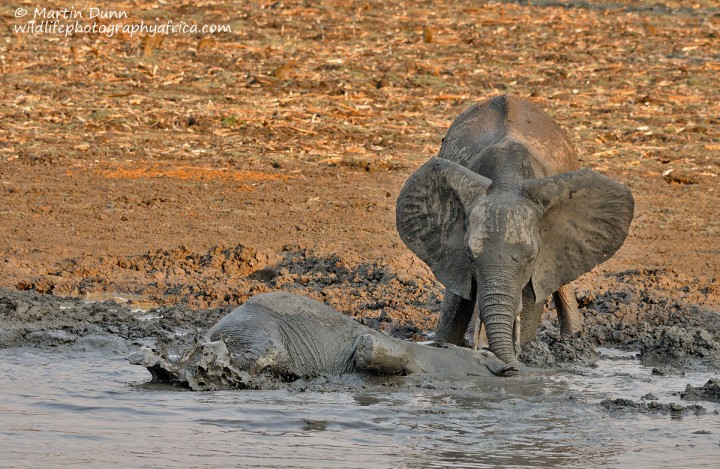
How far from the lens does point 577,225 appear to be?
8.18 meters

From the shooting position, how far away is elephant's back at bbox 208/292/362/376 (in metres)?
7.52

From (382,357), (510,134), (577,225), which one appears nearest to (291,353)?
(382,357)

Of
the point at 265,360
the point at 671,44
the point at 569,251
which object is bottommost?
the point at 265,360

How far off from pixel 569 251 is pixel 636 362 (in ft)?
3.42

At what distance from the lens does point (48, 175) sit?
13492 millimetres

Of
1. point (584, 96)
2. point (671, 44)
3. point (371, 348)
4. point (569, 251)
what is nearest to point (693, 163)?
point (584, 96)

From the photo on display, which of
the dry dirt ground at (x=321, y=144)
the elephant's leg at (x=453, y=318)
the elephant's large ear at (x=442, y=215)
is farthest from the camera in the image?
the dry dirt ground at (x=321, y=144)

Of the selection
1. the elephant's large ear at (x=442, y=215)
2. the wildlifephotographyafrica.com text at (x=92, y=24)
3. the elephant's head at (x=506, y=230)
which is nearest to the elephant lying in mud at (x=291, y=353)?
the elephant's head at (x=506, y=230)

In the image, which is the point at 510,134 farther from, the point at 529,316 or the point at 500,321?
the point at 500,321

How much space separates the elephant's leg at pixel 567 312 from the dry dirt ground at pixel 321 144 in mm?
165

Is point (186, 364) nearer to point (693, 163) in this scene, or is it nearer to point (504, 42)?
point (693, 163)

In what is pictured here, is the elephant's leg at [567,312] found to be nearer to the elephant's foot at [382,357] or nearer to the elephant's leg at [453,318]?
the elephant's leg at [453,318]

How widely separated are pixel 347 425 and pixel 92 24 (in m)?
13.5

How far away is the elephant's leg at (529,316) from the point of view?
827 centimetres
